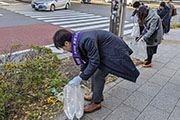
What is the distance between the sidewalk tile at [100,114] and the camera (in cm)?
251

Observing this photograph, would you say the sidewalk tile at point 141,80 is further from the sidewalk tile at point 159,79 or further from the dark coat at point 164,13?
the dark coat at point 164,13

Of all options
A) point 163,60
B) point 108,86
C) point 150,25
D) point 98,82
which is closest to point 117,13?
point 150,25

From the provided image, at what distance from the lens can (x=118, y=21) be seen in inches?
210

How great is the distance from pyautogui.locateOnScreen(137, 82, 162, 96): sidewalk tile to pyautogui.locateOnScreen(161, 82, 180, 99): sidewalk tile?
117 mm

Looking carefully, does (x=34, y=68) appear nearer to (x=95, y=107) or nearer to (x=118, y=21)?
(x=95, y=107)

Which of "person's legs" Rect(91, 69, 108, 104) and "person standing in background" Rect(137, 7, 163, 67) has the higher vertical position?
"person standing in background" Rect(137, 7, 163, 67)

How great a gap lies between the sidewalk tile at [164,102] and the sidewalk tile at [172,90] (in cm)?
12

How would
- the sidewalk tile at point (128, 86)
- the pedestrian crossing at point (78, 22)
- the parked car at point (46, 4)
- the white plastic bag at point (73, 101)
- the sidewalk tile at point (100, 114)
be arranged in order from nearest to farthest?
the white plastic bag at point (73, 101)
the sidewalk tile at point (100, 114)
the sidewalk tile at point (128, 86)
the pedestrian crossing at point (78, 22)
the parked car at point (46, 4)

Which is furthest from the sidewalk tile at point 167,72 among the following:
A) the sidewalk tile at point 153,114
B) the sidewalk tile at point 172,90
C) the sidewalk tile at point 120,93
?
the sidewalk tile at point 153,114

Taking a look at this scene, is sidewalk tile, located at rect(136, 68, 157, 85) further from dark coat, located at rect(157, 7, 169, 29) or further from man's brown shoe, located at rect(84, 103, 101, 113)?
dark coat, located at rect(157, 7, 169, 29)

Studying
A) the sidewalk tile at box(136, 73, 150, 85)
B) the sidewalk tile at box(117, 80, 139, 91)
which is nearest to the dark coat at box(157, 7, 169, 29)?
the sidewalk tile at box(136, 73, 150, 85)

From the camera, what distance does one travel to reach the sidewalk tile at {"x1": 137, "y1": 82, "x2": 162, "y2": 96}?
10.5 ft

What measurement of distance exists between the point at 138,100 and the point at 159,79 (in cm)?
108

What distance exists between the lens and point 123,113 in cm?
260
